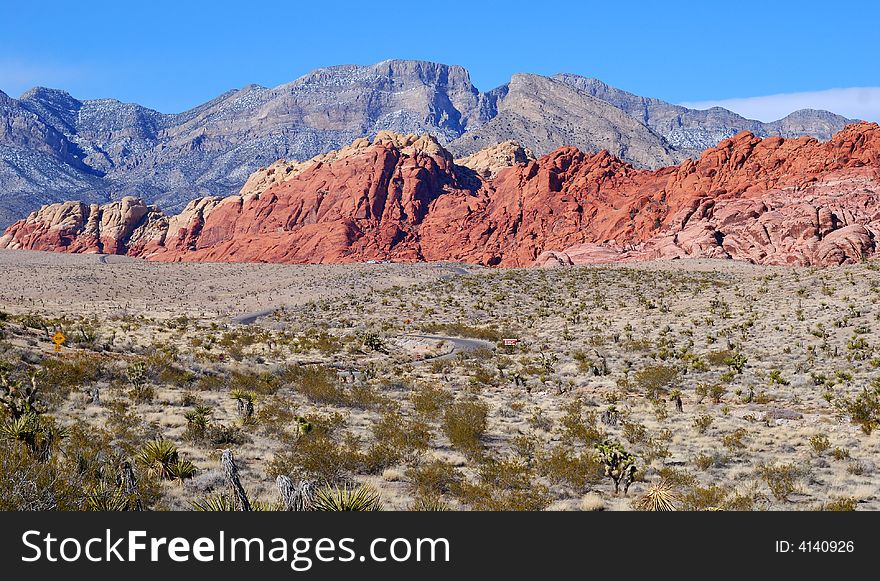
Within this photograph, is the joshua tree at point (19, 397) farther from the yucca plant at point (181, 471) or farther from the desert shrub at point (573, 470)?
the desert shrub at point (573, 470)

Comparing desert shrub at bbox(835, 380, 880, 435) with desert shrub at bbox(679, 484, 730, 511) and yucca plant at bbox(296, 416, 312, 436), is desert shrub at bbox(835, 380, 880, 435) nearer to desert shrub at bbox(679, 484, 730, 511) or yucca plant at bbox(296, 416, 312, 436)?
desert shrub at bbox(679, 484, 730, 511)

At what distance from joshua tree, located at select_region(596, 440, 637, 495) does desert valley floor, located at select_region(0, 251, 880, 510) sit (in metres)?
0.32

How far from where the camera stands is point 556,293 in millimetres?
59875

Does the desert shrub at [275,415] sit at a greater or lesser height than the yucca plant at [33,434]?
greater

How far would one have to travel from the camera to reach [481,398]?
25.9m

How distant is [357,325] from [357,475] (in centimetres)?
3538

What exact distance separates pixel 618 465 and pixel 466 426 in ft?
15.4

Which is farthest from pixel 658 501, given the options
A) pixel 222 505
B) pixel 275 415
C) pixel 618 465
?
pixel 275 415

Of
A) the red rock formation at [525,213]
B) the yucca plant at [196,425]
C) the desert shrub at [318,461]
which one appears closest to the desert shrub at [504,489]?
the desert shrub at [318,461]

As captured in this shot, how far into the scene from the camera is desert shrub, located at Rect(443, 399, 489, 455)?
56.8ft

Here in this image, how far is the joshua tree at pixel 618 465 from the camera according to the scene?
14.1 metres

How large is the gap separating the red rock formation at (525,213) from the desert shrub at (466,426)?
6055 cm

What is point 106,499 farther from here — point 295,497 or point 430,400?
point 430,400
